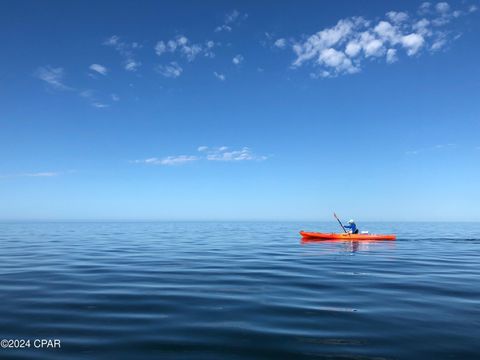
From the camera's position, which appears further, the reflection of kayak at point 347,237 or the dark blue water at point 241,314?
the reflection of kayak at point 347,237

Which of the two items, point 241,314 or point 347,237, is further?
point 347,237

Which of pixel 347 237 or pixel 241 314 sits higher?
pixel 347 237

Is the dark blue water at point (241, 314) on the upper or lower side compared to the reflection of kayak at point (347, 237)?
lower

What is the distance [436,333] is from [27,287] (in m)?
12.5

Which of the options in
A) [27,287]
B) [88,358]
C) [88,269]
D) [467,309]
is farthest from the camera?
[88,269]

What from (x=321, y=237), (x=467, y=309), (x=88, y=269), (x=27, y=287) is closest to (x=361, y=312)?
(x=467, y=309)

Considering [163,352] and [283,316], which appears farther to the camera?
[283,316]

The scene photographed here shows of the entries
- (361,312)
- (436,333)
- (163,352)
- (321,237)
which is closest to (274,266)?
(361,312)

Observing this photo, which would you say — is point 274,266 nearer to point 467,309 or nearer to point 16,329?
point 467,309

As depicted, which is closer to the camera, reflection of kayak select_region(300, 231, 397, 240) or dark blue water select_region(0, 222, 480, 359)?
dark blue water select_region(0, 222, 480, 359)

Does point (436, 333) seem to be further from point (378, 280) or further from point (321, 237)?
point (321, 237)

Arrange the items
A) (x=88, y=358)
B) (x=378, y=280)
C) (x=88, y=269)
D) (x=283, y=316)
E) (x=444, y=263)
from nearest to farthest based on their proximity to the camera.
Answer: (x=88, y=358), (x=283, y=316), (x=378, y=280), (x=88, y=269), (x=444, y=263)

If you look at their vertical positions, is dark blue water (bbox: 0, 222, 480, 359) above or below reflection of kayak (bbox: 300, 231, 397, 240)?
below

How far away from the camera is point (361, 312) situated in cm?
903
